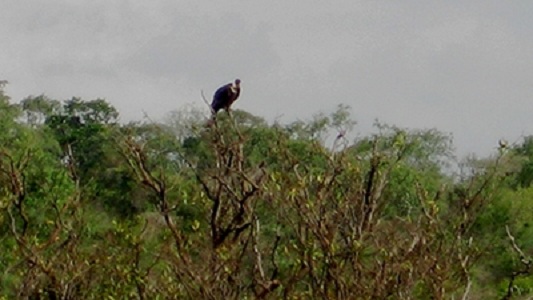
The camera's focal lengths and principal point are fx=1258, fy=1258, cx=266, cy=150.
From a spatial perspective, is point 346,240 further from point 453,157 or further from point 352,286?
point 453,157

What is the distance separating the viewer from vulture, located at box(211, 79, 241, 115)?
889 cm

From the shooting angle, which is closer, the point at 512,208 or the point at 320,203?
the point at 320,203

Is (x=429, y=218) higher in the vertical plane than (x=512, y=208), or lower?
lower

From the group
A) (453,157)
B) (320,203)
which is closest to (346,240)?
(320,203)

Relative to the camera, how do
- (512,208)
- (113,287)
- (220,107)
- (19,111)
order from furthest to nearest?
(19,111), (512,208), (220,107), (113,287)

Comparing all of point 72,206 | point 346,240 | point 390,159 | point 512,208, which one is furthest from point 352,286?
point 512,208

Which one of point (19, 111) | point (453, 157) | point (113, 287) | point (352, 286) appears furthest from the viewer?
point (453, 157)

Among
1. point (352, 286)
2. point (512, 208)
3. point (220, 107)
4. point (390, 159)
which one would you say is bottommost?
point (352, 286)

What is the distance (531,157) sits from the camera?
40.8 m

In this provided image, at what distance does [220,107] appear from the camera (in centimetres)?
888

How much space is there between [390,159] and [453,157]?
32.3m

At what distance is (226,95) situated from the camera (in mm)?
9062

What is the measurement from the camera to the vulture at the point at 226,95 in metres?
8.89

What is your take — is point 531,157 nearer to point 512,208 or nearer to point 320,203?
point 512,208
